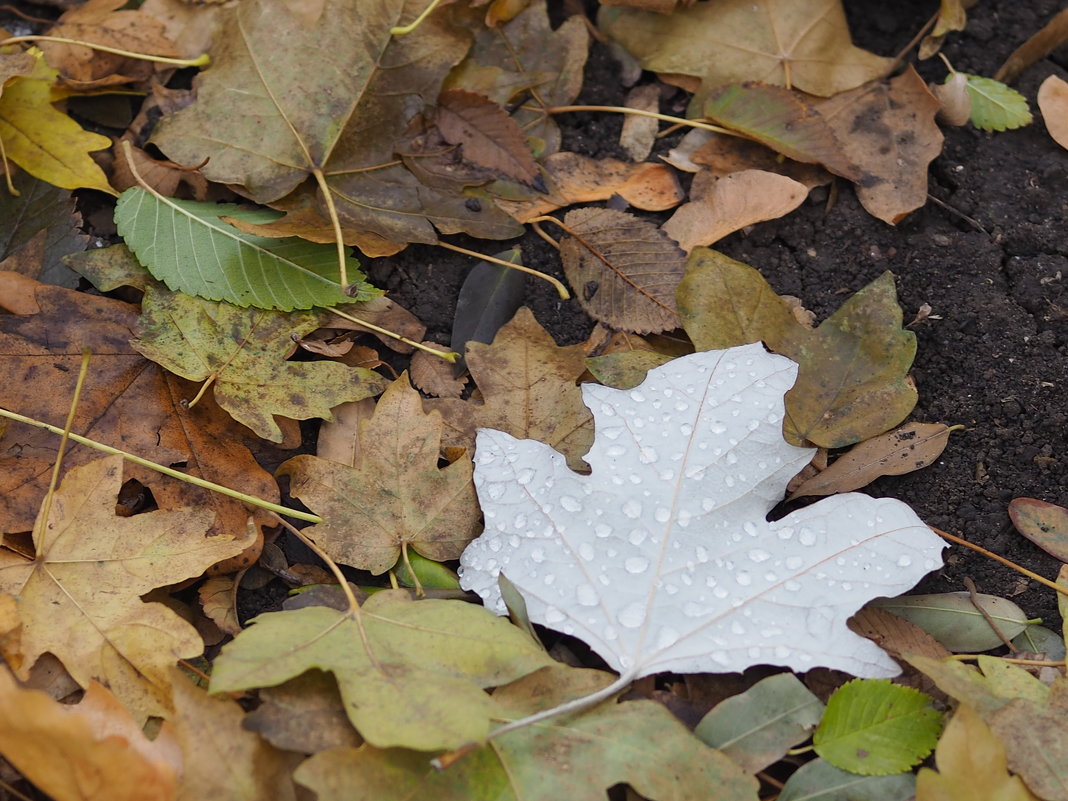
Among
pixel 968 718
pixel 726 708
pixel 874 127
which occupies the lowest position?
pixel 726 708

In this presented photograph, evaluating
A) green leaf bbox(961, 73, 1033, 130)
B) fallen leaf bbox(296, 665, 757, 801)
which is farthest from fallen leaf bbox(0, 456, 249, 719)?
green leaf bbox(961, 73, 1033, 130)

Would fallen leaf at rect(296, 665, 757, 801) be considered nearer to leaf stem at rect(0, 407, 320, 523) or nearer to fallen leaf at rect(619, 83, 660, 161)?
leaf stem at rect(0, 407, 320, 523)

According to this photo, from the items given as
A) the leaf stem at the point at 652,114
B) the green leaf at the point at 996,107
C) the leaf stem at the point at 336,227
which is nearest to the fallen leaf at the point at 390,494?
the leaf stem at the point at 336,227

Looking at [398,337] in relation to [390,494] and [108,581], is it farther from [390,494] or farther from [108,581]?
[108,581]

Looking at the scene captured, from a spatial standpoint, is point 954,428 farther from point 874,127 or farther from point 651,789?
point 651,789

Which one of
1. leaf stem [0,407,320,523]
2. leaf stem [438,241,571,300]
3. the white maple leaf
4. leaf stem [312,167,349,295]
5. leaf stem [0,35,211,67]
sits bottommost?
leaf stem [0,407,320,523]

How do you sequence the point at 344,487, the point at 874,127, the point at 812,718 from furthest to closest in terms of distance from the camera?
the point at 874,127, the point at 344,487, the point at 812,718

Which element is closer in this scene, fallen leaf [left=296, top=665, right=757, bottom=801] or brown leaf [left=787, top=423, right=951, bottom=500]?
fallen leaf [left=296, top=665, right=757, bottom=801]

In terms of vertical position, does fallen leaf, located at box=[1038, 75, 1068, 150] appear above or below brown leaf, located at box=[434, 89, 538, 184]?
above

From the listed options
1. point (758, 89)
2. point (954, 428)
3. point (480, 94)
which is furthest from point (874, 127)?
point (480, 94)
